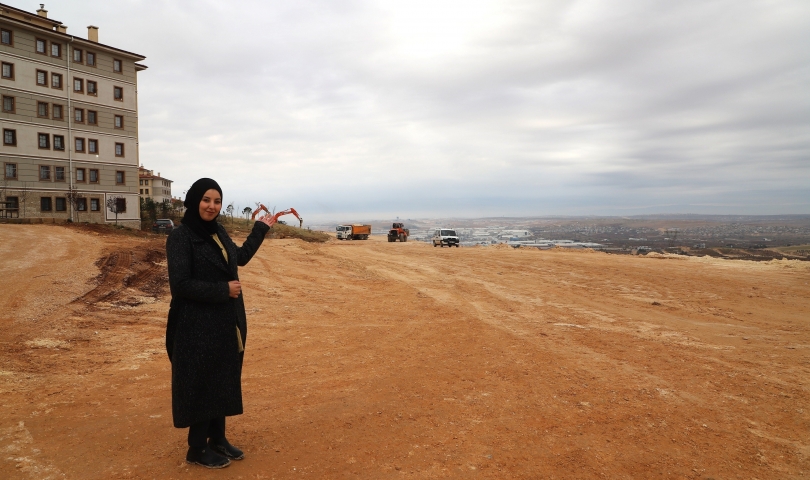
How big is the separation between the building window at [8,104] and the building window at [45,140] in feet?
7.37

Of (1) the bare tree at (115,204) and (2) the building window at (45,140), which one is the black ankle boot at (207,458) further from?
(2) the building window at (45,140)

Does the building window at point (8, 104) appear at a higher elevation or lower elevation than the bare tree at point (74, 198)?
higher

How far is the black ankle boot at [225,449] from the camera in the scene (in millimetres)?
3895

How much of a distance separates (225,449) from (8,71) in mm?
41555

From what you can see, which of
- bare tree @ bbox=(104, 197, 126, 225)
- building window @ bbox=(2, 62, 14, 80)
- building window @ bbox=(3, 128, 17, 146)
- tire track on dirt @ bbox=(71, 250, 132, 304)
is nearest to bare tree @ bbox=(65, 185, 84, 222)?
bare tree @ bbox=(104, 197, 126, 225)

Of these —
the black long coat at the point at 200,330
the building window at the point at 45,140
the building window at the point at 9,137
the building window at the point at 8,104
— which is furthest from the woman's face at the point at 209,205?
the building window at the point at 45,140

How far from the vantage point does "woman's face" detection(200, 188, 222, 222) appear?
3.58 m

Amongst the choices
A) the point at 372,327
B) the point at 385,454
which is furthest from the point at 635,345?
the point at 385,454

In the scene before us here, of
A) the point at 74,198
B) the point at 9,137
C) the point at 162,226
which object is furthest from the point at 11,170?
the point at 162,226

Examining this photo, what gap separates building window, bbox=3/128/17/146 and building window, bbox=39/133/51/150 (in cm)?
153

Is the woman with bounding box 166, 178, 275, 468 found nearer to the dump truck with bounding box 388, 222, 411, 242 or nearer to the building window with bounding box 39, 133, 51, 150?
the building window with bounding box 39, 133, 51, 150

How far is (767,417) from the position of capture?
17.1 ft

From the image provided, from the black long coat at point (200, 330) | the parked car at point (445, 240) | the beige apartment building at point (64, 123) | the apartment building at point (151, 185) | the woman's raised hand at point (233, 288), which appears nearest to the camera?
the black long coat at point (200, 330)

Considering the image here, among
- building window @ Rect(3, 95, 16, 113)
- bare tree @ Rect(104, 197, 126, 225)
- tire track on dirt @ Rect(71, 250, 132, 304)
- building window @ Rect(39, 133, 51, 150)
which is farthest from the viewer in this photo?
bare tree @ Rect(104, 197, 126, 225)
